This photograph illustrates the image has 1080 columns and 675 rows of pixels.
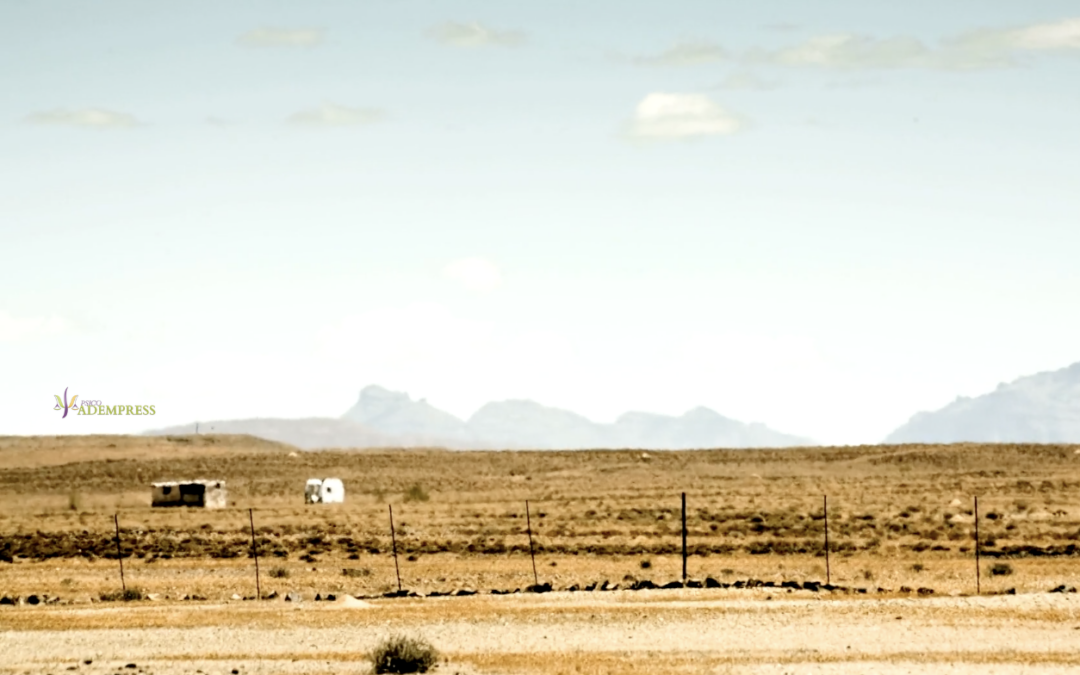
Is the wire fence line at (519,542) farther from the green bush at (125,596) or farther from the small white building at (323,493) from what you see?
the small white building at (323,493)

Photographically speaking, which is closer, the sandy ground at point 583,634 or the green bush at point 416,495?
the sandy ground at point 583,634

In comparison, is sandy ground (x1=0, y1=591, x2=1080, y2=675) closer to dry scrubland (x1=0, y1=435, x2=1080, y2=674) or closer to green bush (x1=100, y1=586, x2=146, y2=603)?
dry scrubland (x1=0, y1=435, x2=1080, y2=674)

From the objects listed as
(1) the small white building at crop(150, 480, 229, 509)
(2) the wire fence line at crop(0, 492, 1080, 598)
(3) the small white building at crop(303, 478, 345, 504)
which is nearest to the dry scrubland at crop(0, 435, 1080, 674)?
(2) the wire fence line at crop(0, 492, 1080, 598)

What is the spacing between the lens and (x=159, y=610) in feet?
102

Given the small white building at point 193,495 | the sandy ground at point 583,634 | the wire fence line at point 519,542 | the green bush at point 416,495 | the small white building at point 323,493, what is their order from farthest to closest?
1. the green bush at point 416,495
2. the small white building at point 323,493
3. the small white building at point 193,495
4. the wire fence line at point 519,542
5. the sandy ground at point 583,634

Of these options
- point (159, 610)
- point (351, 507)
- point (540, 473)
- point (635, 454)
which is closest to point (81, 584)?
point (159, 610)

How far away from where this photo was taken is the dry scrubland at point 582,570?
81.1 ft

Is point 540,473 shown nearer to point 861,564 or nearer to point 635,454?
point 635,454

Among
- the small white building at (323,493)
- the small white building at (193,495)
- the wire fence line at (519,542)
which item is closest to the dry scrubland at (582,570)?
the wire fence line at (519,542)

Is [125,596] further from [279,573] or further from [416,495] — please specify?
[416,495]

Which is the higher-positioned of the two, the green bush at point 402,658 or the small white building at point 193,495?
the green bush at point 402,658

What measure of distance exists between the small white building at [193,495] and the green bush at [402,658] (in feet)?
156

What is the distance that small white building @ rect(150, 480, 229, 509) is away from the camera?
228ft

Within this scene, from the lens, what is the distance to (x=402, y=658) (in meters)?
22.6
